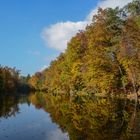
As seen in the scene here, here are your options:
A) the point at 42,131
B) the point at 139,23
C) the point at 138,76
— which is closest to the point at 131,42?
the point at 139,23

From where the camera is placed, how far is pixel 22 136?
94.4 feet

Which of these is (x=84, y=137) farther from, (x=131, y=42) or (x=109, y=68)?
(x=109, y=68)

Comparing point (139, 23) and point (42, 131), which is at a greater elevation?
point (139, 23)

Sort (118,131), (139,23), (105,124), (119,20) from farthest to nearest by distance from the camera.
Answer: (119,20) → (139,23) → (105,124) → (118,131)

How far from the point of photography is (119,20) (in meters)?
78.5

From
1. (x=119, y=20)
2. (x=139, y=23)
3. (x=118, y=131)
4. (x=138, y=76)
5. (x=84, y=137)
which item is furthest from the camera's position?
(x=119, y=20)

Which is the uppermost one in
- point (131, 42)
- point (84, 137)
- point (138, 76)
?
point (131, 42)

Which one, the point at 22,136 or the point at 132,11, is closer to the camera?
the point at 22,136

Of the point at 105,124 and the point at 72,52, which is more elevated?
the point at 72,52

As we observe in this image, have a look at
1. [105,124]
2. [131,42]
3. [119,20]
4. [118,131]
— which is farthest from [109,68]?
[118,131]

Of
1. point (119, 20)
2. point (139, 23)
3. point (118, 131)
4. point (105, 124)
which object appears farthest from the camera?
point (119, 20)

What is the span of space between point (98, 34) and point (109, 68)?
22.2 feet

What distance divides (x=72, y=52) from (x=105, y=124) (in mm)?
63006

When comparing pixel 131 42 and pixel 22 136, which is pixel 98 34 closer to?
pixel 131 42
